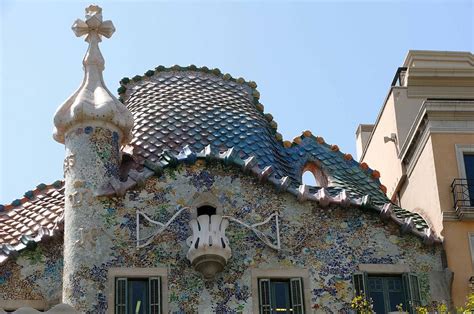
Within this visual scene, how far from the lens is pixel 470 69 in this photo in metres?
25.4

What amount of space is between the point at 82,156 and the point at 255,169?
2.62 metres

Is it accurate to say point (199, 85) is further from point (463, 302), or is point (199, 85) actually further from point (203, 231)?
point (463, 302)

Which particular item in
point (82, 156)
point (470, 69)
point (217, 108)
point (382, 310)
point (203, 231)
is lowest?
point (382, 310)

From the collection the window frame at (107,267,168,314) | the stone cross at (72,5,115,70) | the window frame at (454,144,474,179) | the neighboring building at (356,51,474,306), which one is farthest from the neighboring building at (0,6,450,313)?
the window frame at (454,144,474,179)

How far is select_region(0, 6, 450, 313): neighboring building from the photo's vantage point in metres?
19.1

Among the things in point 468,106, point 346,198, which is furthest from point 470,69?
point 346,198

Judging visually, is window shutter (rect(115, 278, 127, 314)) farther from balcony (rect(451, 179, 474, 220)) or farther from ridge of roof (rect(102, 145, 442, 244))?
balcony (rect(451, 179, 474, 220))

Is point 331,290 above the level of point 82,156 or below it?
below

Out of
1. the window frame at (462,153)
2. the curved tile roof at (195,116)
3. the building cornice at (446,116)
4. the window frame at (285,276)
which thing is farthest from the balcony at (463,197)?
the curved tile roof at (195,116)

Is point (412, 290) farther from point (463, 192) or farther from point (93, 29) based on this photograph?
point (93, 29)

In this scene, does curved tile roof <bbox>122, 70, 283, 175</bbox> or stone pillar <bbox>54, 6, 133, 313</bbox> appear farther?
curved tile roof <bbox>122, 70, 283, 175</bbox>

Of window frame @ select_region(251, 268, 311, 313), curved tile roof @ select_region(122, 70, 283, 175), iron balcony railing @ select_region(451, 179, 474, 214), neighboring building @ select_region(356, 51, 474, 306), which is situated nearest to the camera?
window frame @ select_region(251, 268, 311, 313)

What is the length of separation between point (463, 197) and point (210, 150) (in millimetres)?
3960

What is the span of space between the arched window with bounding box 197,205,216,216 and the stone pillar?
1329 mm
